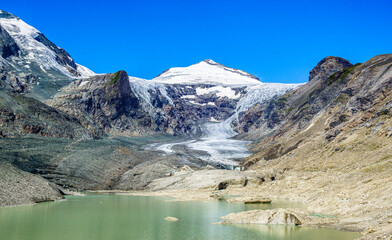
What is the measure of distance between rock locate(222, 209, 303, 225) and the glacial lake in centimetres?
91

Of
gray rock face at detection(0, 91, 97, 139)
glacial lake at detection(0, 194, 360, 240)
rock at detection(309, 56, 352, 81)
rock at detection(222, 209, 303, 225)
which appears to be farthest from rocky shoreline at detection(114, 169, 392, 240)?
rock at detection(309, 56, 352, 81)

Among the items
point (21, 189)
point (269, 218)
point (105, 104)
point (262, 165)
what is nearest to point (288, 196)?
point (269, 218)

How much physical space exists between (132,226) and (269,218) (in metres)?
12.6

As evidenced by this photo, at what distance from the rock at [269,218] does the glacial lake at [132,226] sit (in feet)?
3.00

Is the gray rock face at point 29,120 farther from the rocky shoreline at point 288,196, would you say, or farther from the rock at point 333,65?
the rock at point 333,65

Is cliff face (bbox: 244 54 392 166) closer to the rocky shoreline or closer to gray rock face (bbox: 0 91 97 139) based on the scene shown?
the rocky shoreline

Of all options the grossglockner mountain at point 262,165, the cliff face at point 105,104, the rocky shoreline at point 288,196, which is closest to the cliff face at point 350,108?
the grossglockner mountain at point 262,165

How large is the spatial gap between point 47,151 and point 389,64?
85.2 meters

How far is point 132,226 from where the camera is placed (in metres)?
35.7

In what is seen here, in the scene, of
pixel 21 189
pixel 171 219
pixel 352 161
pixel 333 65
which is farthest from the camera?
pixel 333 65

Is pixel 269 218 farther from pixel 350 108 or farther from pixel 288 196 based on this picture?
pixel 350 108

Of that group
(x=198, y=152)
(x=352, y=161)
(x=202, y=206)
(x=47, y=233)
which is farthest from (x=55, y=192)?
(x=198, y=152)

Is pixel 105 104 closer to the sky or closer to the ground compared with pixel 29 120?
closer to the sky

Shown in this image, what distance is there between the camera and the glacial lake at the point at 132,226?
30.0 metres
